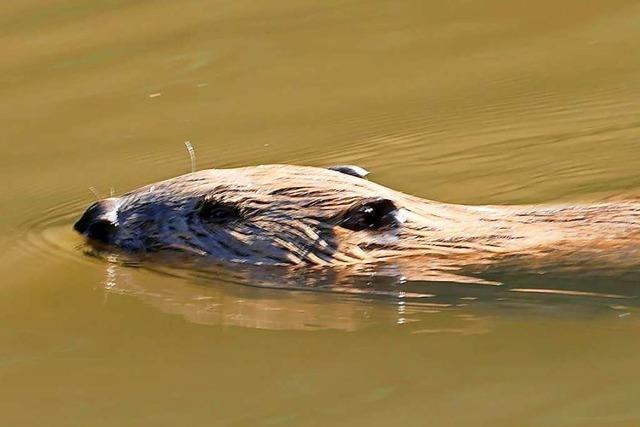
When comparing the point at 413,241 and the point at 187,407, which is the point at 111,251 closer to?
the point at 413,241

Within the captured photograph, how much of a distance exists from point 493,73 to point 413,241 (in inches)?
107

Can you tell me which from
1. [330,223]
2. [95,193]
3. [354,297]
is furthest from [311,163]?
[354,297]

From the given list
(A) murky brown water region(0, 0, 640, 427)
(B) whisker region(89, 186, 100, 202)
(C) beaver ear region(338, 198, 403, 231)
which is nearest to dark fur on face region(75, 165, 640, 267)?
(C) beaver ear region(338, 198, 403, 231)

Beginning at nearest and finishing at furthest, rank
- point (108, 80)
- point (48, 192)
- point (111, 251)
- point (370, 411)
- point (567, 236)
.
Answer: point (370, 411) < point (567, 236) < point (111, 251) < point (48, 192) < point (108, 80)

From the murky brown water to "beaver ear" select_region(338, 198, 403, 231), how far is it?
268mm

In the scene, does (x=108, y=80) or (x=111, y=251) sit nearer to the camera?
(x=111, y=251)

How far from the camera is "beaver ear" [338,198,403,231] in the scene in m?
5.80

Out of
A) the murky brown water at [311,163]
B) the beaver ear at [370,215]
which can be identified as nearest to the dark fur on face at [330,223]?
the beaver ear at [370,215]

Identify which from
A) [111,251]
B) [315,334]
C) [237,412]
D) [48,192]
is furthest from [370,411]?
[48,192]

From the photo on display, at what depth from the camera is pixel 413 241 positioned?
5.81 meters

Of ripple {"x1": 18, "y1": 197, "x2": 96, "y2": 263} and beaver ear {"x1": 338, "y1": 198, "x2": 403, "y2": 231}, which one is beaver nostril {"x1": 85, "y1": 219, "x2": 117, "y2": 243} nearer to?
ripple {"x1": 18, "y1": 197, "x2": 96, "y2": 263}

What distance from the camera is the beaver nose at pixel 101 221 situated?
6.38 meters

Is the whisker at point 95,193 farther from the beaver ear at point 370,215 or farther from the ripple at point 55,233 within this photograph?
the beaver ear at point 370,215

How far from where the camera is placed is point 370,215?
5.83 metres
